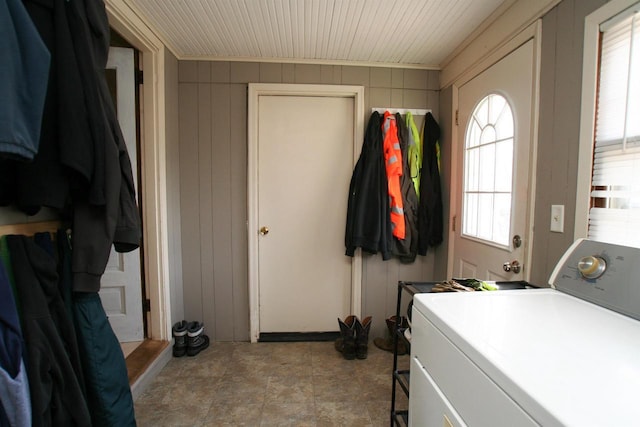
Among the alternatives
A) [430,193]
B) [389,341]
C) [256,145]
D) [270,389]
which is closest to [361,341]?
[389,341]

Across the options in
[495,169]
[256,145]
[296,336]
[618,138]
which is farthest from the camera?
[296,336]

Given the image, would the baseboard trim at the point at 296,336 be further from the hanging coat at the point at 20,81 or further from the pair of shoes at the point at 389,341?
the hanging coat at the point at 20,81

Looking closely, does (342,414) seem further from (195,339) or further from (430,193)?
(430,193)

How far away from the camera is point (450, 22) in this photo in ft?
5.17

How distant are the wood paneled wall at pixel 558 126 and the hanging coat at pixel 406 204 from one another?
814 mm

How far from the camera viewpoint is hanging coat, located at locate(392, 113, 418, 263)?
2000 millimetres

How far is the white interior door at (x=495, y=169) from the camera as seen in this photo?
52.2 inches

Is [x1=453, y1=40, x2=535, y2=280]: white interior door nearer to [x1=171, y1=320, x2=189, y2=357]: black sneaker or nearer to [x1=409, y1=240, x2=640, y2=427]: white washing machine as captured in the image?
[x1=409, y1=240, x2=640, y2=427]: white washing machine

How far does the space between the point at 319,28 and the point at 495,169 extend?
54.0 inches

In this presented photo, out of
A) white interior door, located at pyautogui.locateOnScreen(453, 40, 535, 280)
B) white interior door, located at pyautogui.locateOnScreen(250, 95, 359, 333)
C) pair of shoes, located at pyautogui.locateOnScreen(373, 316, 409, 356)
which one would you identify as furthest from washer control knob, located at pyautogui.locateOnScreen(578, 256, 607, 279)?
white interior door, located at pyautogui.locateOnScreen(250, 95, 359, 333)

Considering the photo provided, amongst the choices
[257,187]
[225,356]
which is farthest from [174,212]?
[225,356]

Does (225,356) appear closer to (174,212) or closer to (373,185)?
(174,212)

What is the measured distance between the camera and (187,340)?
1.96 metres

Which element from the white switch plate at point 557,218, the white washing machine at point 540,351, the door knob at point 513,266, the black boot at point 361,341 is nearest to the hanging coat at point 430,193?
the door knob at point 513,266
